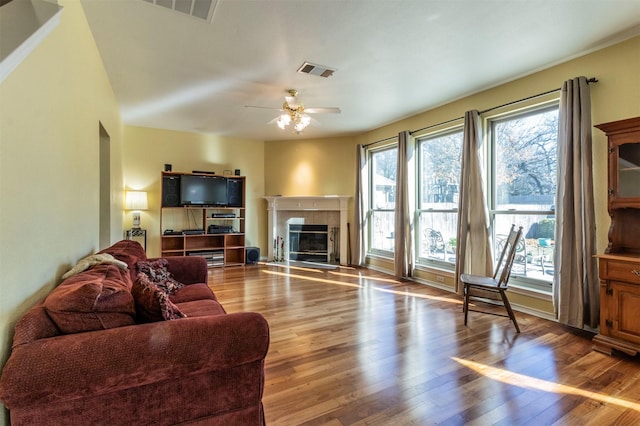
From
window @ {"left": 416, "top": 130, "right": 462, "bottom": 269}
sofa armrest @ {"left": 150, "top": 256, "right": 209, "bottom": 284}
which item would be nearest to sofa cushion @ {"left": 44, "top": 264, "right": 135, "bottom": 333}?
sofa armrest @ {"left": 150, "top": 256, "right": 209, "bottom": 284}

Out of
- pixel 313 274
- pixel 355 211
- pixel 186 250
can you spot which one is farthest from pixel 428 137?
pixel 186 250

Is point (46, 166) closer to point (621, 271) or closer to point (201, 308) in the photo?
point (201, 308)

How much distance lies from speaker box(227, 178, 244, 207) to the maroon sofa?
4.89m

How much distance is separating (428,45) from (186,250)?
5137mm

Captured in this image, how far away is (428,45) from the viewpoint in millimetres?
2799

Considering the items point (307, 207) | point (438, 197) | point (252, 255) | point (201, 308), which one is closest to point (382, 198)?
point (438, 197)

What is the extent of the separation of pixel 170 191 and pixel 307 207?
273 centimetres

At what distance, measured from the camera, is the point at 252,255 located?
6.25 meters

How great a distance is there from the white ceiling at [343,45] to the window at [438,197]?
0.71 metres

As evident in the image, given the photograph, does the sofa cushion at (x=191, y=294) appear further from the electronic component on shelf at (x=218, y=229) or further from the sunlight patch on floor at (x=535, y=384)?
the electronic component on shelf at (x=218, y=229)

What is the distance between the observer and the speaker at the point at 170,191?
561 centimetres

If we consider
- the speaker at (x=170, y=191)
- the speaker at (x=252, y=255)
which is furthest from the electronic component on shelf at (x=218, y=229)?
the speaker at (x=170, y=191)

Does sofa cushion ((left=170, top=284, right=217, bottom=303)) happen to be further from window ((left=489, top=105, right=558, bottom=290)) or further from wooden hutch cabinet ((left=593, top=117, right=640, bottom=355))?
window ((left=489, top=105, right=558, bottom=290))

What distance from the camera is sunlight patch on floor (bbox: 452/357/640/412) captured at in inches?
72.2
